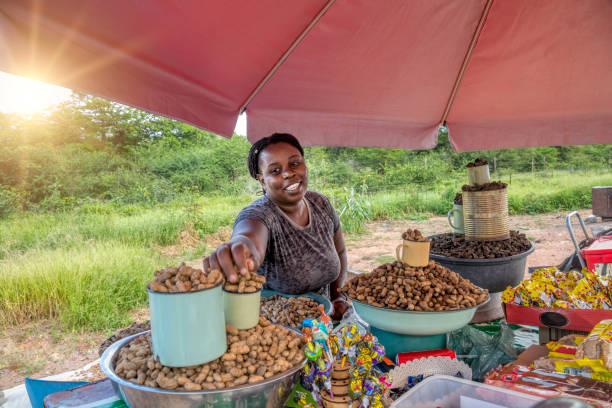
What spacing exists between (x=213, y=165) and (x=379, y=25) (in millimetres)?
12079

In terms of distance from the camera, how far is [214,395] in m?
0.78

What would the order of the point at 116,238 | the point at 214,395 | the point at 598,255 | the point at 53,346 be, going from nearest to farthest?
the point at 214,395
the point at 598,255
the point at 53,346
the point at 116,238

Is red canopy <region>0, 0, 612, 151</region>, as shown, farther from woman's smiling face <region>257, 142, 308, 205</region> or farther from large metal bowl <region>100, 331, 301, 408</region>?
large metal bowl <region>100, 331, 301, 408</region>

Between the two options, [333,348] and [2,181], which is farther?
[2,181]

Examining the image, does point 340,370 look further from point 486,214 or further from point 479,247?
point 486,214

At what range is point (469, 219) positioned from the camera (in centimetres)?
228

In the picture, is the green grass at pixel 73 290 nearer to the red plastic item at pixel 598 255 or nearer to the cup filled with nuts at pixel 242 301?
the cup filled with nuts at pixel 242 301

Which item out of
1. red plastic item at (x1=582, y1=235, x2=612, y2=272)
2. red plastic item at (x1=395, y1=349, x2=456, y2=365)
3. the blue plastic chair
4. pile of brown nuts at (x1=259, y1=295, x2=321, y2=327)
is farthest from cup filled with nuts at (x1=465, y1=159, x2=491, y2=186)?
the blue plastic chair

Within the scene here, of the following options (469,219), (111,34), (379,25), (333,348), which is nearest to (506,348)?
(333,348)

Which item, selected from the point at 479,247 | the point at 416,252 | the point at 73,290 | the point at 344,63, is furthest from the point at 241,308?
the point at 73,290

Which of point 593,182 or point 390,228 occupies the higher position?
point 593,182

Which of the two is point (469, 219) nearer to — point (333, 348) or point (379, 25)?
point (379, 25)

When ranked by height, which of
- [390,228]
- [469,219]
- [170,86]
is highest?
[170,86]

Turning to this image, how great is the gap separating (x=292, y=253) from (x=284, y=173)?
0.41m
